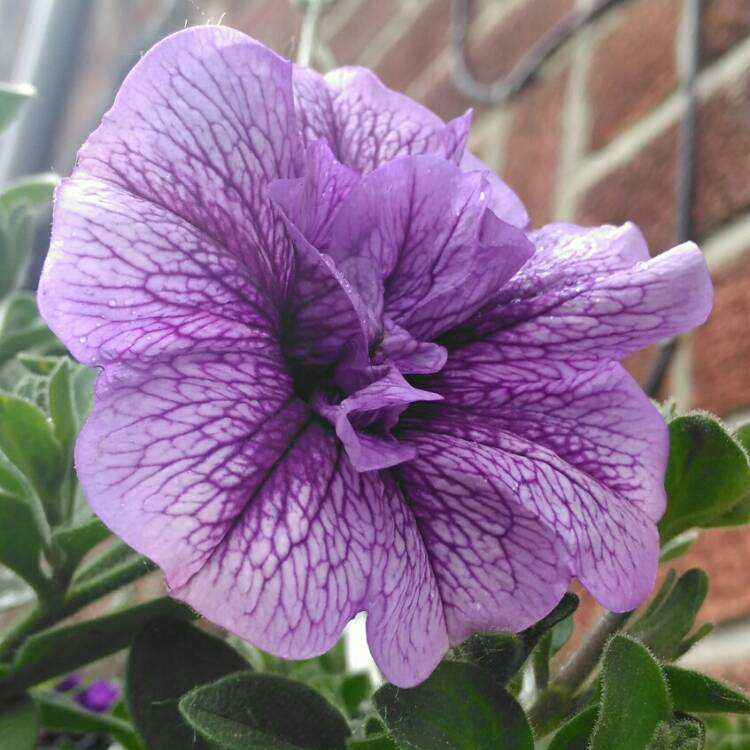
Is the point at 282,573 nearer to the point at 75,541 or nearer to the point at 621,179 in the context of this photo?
the point at 75,541

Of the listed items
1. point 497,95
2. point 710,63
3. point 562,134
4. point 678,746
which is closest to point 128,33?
point 497,95

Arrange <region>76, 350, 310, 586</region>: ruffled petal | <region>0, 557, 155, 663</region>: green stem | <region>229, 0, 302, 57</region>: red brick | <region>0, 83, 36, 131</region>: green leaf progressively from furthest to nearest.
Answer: <region>229, 0, 302, 57</region>: red brick
<region>0, 83, 36, 131</region>: green leaf
<region>0, 557, 155, 663</region>: green stem
<region>76, 350, 310, 586</region>: ruffled petal

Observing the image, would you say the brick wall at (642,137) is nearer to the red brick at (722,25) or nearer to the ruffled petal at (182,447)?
the red brick at (722,25)

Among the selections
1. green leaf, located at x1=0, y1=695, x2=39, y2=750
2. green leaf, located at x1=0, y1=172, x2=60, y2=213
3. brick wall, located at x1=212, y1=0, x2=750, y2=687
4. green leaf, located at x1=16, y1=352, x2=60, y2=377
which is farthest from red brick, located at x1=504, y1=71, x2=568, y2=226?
green leaf, located at x1=0, y1=695, x2=39, y2=750

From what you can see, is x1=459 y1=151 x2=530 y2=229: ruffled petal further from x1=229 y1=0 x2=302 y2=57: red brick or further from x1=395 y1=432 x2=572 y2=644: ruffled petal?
x1=229 y1=0 x2=302 y2=57: red brick

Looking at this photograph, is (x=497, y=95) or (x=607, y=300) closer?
(x=607, y=300)

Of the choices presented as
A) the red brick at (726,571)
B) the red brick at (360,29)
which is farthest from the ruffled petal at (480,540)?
the red brick at (360,29)
